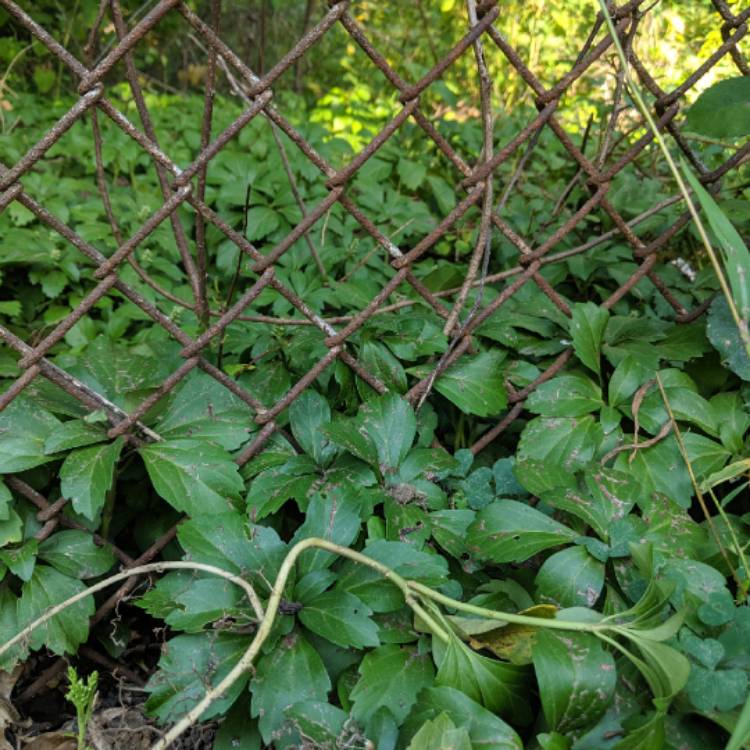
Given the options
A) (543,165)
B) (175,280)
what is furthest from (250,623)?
(543,165)

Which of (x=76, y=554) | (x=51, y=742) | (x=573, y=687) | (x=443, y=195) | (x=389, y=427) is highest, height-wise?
(x=443, y=195)

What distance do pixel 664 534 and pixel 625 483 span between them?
0.33 feet

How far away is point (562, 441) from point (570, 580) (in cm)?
33

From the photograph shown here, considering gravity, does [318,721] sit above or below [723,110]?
below

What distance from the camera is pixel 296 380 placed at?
1.58 m

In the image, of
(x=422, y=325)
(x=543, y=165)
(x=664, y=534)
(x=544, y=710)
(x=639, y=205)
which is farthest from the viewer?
(x=543, y=165)

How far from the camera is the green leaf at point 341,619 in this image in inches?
44.5

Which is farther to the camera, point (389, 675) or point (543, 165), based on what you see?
point (543, 165)

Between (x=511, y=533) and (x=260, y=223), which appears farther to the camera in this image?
(x=260, y=223)

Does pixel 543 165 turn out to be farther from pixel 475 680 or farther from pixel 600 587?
pixel 475 680

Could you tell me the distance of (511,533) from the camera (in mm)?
1257

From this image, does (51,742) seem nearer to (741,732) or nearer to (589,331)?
(741,732)

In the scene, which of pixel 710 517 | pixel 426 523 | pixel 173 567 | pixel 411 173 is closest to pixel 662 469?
pixel 710 517

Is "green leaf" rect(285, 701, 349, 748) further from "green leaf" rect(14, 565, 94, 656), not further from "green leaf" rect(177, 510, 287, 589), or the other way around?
"green leaf" rect(14, 565, 94, 656)
